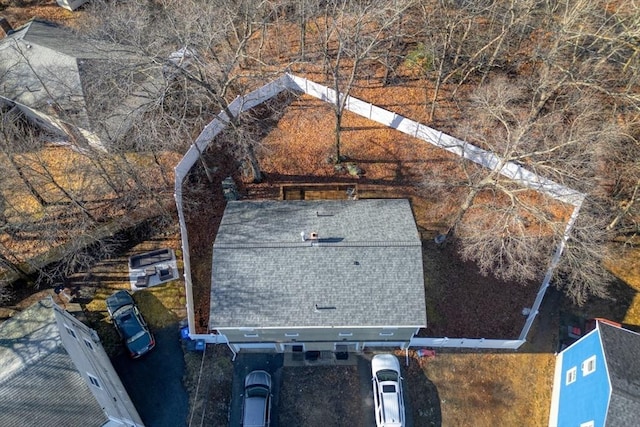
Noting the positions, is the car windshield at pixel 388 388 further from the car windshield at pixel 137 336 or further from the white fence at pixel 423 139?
the car windshield at pixel 137 336

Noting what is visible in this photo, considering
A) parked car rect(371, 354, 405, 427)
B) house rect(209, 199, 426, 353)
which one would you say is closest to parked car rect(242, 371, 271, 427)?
house rect(209, 199, 426, 353)

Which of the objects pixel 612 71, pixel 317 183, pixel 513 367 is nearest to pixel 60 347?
pixel 317 183

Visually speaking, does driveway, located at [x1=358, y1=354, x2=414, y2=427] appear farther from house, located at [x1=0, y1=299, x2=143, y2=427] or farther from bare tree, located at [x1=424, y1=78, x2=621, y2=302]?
house, located at [x1=0, y1=299, x2=143, y2=427]

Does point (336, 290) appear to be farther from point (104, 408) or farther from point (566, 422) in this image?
point (566, 422)

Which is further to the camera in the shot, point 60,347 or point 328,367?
point 328,367

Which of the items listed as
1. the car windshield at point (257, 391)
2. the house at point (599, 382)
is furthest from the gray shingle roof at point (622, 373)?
the car windshield at point (257, 391)

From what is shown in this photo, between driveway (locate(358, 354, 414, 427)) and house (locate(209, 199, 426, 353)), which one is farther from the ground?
house (locate(209, 199, 426, 353))
